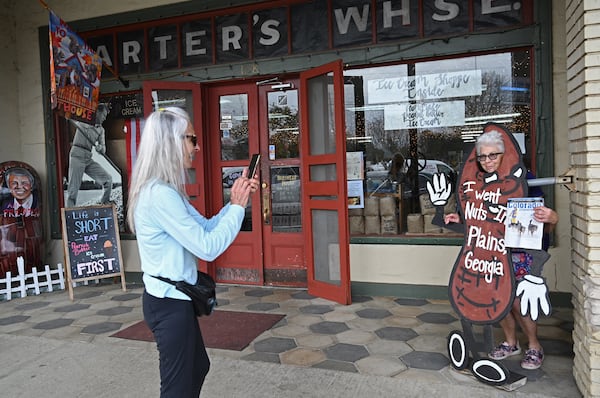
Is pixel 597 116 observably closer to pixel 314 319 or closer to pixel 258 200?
pixel 314 319

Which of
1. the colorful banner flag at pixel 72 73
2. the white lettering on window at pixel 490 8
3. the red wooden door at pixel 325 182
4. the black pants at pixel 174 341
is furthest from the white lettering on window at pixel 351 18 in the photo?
the black pants at pixel 174 341

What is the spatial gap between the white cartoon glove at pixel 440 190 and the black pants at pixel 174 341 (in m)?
1.99

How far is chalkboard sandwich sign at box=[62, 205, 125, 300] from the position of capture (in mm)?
5648

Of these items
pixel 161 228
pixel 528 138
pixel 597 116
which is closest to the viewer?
pixel 161 228

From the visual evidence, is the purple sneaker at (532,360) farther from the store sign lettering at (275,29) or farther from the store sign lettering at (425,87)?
the store sign lettering at (275,29)

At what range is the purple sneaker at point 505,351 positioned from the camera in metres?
3.44

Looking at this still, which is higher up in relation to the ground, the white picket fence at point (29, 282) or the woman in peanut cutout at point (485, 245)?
the woman in peanut cutout at point (485, 245)

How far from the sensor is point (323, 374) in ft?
11.0

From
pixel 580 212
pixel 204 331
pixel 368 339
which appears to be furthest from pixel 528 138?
pixel 204 331

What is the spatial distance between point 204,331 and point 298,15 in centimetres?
341

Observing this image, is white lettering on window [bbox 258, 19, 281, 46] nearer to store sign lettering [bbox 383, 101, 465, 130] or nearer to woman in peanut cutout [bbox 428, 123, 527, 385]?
store sign lettering [bbox 383, 101, 465, 130]

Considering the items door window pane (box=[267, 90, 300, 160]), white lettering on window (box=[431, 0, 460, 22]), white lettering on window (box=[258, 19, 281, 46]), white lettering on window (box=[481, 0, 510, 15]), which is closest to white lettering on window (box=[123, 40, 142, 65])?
white lettering on window (box=[258, 19, 281, 46])

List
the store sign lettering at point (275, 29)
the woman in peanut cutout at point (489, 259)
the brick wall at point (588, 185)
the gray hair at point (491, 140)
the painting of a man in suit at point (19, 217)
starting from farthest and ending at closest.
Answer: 1. the painting of a man in suit at point (19, 217)
2. the store sign lettering at point (275, 29)
3. the gray hair at point (491, 140)
4. the woman in peanut cutout at point (489, 259)
5. the brick wall at point (588, 185)

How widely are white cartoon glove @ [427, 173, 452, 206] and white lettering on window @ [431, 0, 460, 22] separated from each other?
7.18ft
